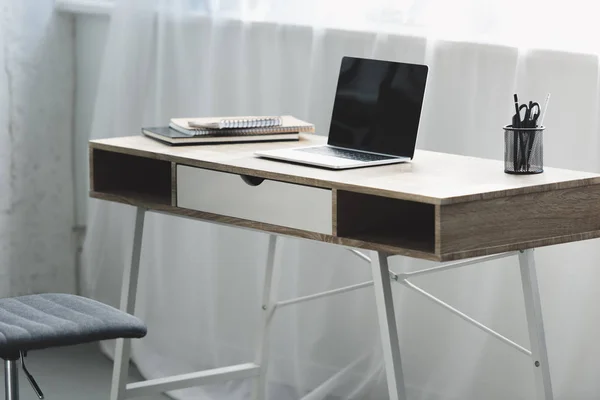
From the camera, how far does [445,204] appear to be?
6.06 ft

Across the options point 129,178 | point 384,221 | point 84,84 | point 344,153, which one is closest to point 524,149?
point 384,221

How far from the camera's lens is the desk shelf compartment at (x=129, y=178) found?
2580 mm

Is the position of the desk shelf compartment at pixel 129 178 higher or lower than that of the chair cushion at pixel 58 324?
higher

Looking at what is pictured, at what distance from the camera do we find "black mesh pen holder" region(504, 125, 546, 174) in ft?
6.82

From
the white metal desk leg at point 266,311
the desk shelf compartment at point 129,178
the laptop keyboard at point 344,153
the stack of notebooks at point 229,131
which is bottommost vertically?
the white metal desk leg at point 266,311

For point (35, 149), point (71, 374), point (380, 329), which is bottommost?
point (71, 374)

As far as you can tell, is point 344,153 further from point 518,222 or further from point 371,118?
point 518,222

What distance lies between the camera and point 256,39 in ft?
10.3

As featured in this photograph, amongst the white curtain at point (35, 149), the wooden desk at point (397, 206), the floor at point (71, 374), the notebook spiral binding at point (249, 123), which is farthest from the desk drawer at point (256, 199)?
the white curtain at point (35, 149)

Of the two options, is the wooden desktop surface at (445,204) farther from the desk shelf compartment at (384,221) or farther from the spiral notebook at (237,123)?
the spiral notebook at (237,123)

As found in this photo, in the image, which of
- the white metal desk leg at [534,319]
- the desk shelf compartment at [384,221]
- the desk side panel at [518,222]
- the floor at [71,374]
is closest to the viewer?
the desk side panel at [518,222]

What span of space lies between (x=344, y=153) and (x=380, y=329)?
0.39 meters

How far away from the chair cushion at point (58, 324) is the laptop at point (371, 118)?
49 cm

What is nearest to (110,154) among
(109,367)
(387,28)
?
(387,28)
